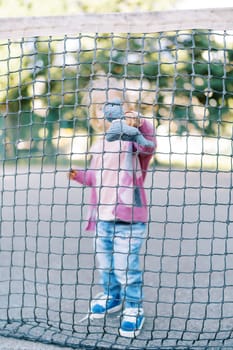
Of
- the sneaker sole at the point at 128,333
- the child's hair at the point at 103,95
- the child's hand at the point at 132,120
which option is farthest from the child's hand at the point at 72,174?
the sneaker sole at the point at 128,333

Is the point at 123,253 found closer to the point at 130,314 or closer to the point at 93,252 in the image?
the point at 130,314

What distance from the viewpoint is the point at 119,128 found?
218 centimetres

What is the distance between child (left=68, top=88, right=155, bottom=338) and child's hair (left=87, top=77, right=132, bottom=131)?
2cm

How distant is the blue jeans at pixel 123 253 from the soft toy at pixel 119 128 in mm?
332

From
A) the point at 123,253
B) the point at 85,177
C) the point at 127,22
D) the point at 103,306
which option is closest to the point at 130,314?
the point at 103,306

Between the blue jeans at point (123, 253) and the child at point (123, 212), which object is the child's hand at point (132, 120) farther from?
the blue jeans at point (123, 253)

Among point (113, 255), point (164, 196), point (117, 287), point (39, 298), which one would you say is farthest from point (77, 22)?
point (164, 196)

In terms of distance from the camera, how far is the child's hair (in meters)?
2.24

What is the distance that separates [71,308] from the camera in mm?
2654

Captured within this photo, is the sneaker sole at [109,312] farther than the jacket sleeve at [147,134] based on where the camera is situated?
Yes

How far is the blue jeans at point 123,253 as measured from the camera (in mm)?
2342

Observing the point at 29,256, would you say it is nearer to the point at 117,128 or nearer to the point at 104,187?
the point at 104,187

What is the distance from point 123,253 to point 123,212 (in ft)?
0.51

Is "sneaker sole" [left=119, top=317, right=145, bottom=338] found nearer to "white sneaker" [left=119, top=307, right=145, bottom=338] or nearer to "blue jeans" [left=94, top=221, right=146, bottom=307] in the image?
"white sneaker" [left=119, top=307, right=145, bottom=338]
